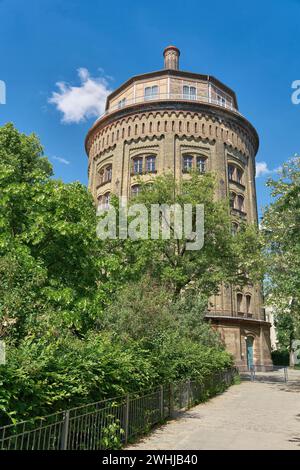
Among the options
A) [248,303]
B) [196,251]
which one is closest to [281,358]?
[248,303]

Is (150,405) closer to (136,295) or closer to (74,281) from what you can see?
(136,295)

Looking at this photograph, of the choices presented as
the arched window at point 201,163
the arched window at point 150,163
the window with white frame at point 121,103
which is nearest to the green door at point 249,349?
the arched window at point 201,163

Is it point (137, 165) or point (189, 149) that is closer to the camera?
point (189, 149)

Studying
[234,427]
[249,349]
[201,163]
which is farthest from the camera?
[201,163]

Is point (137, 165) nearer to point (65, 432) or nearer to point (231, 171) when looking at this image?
point (231, 171)

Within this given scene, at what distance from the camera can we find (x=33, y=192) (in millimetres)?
14500

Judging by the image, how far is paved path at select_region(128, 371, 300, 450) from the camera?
8062 mm

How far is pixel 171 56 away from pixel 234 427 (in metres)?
37.7

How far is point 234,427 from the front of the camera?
32.7ft

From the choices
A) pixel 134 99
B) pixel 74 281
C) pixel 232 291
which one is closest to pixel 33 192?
pixel 74 281

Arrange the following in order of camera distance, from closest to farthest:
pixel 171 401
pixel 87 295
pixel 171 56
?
pixel 171 401 → pixel 87 295 → pixel 171 56

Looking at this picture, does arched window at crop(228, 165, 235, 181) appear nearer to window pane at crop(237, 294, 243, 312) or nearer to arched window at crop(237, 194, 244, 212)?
arched window at crop(237, 194, 244, 212)

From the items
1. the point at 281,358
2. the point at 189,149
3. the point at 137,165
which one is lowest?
the point at 281,358
